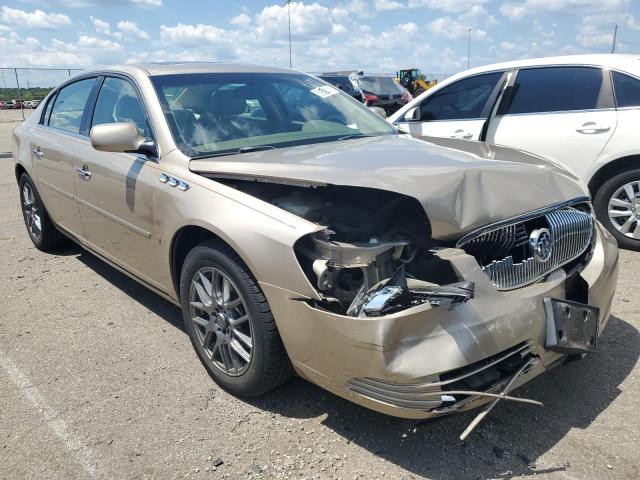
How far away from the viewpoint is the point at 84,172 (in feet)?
13.1

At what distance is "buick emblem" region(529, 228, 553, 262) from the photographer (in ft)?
8.49

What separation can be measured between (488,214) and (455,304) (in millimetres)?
499

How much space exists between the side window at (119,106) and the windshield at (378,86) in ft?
47.4

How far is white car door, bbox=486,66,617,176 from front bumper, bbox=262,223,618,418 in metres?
3.13

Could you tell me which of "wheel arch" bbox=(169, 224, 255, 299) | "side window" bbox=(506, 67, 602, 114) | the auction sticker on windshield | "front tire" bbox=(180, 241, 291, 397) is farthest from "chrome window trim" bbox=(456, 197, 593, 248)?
"side window" bbox=(506, 67, 602, 114)

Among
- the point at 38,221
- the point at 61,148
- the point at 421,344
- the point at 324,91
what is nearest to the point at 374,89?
the point at 38,221

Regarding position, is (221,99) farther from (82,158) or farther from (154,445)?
(154,445)

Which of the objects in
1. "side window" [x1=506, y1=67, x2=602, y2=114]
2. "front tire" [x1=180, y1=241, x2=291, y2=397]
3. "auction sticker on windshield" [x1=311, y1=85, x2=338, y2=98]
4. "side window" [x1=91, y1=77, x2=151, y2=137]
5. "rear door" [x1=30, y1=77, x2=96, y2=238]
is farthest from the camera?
"side window" [x1=506, y1=67, x2=602, y2=114]

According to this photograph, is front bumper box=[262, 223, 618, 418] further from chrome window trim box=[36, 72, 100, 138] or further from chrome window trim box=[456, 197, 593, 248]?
chrome window trim box=[36, 72, 100, 138]

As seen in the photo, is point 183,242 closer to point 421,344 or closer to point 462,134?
point 421,344

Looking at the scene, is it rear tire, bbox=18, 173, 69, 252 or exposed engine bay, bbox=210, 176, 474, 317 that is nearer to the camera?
exposed engine bay, bbox=210, 176, 474, 317

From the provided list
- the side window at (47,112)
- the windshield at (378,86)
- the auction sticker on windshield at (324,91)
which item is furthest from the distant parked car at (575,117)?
the windshield at (378,86)

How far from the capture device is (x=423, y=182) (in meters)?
2.42

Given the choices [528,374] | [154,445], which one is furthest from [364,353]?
[154,445]
